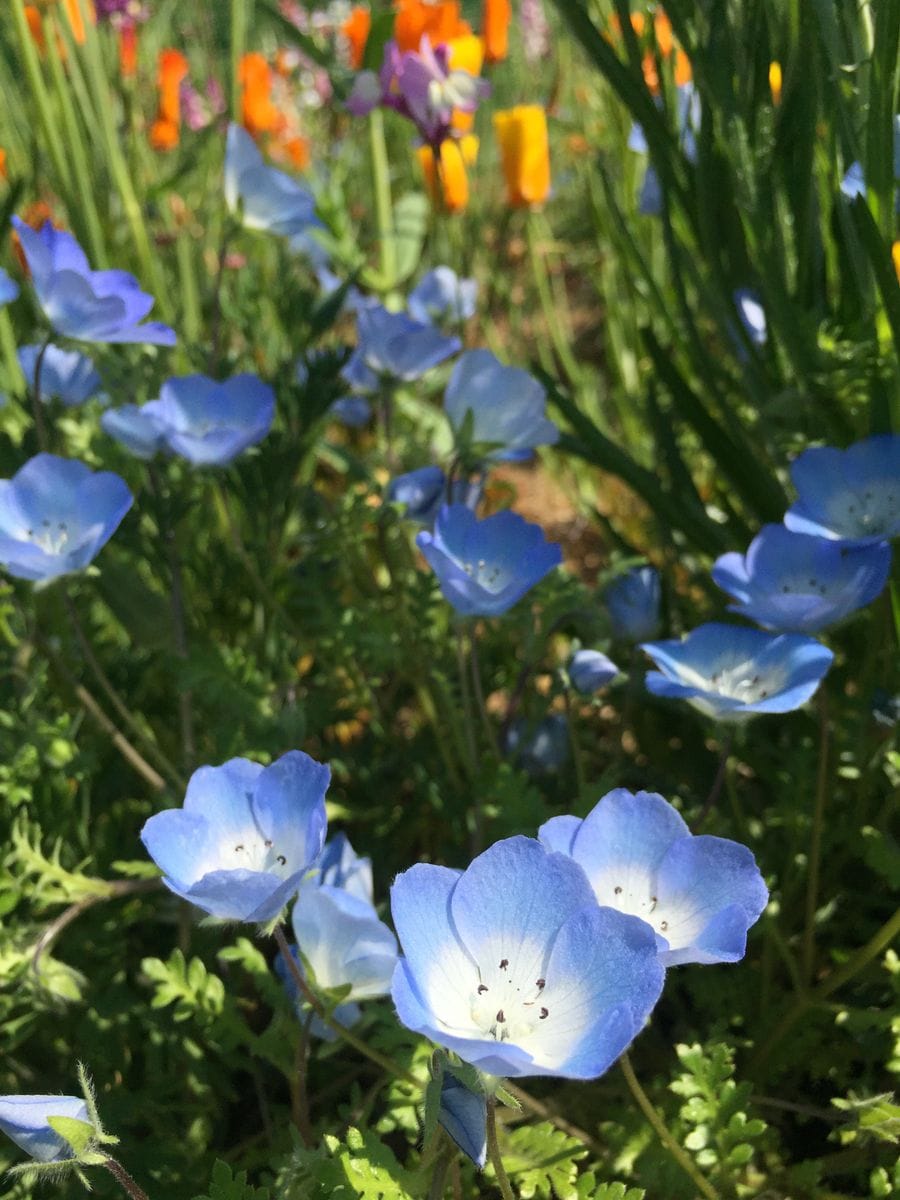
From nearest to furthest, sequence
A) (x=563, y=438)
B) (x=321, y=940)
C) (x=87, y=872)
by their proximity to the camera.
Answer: (x=321, y=940) < (x=87, y=872) < (x=563, y=438)

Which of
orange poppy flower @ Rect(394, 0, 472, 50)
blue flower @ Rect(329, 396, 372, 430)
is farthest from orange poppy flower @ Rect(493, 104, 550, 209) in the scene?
blue flower @ Rect(329, 396, 372, 430)

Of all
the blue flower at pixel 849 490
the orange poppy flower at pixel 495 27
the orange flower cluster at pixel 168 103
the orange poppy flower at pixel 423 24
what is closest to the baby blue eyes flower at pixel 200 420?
the blue flower at pixel 849 490

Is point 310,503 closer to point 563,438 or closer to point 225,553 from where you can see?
point 225,553

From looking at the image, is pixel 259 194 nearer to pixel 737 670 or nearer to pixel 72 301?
pixel 72 301

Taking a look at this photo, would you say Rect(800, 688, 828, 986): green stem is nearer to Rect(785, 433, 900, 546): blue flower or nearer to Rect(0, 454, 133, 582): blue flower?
Rect(785, 433, 900, 546): blue flower

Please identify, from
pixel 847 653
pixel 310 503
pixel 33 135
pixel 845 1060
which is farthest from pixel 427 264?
pixel 845 1060

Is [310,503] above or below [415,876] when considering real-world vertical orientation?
below

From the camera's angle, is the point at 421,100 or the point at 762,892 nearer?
the point at 762,892
